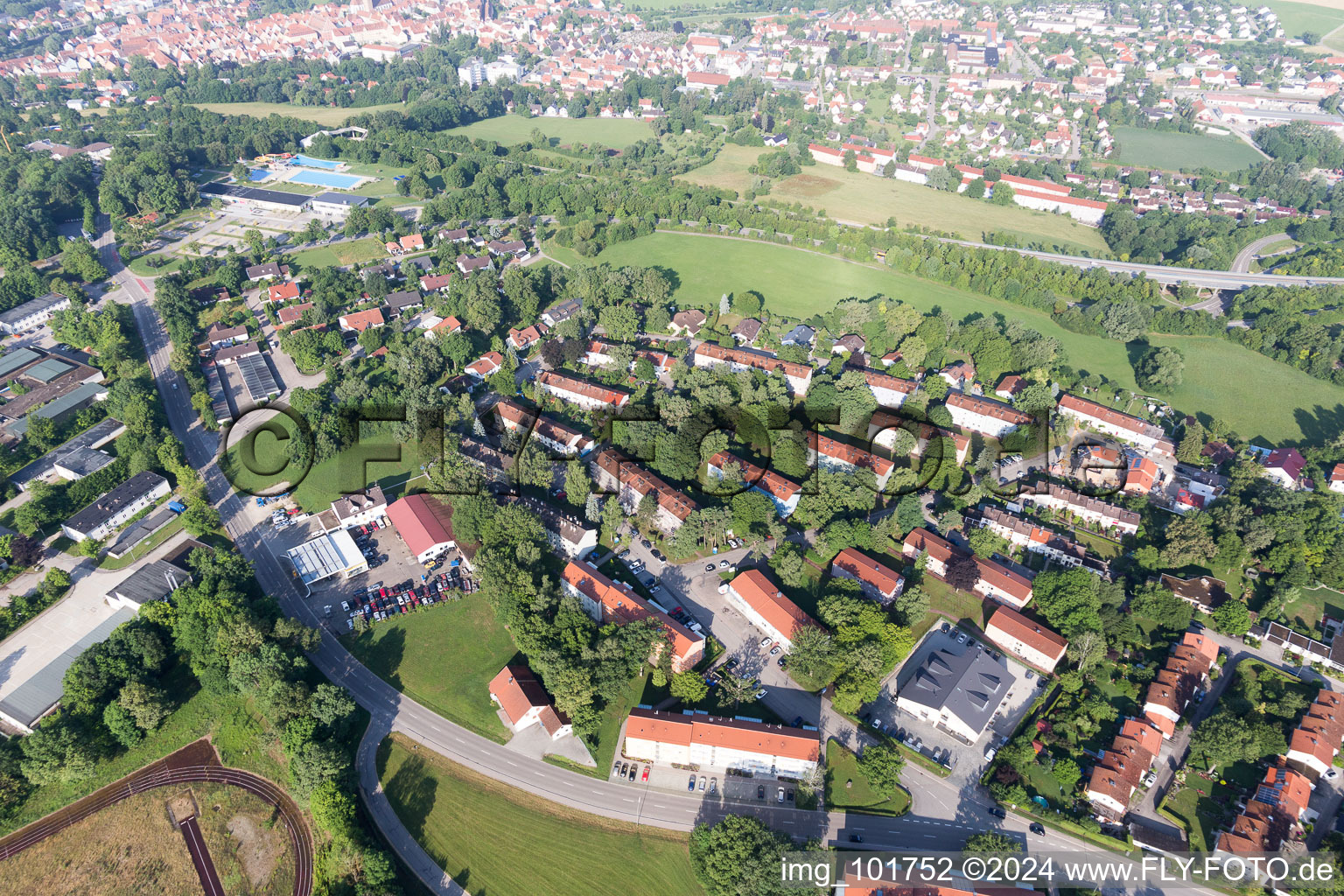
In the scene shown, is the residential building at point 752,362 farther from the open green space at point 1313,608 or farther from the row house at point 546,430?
the open green space at point 1313,608

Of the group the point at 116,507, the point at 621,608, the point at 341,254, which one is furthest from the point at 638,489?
the point at 341,254

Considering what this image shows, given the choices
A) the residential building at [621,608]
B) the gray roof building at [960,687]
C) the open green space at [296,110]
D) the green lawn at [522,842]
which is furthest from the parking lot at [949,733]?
the open green space at [296,110]

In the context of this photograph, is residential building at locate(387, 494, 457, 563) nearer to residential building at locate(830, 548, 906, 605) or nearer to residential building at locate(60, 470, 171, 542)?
residential building at locate(60, 470, 171, 542)

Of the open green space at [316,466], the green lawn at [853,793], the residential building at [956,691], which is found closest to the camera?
the green lawn at [853,793]

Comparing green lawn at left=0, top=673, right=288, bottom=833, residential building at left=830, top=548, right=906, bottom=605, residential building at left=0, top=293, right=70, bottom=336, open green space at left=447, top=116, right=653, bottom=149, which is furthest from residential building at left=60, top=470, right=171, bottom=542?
open green space at left=447, top=116, right=653, bottom=149

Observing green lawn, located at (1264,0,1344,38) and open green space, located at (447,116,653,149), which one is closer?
open green space, located at (447,116,653,149)

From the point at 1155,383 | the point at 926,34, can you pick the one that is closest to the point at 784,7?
the point at 926,34
